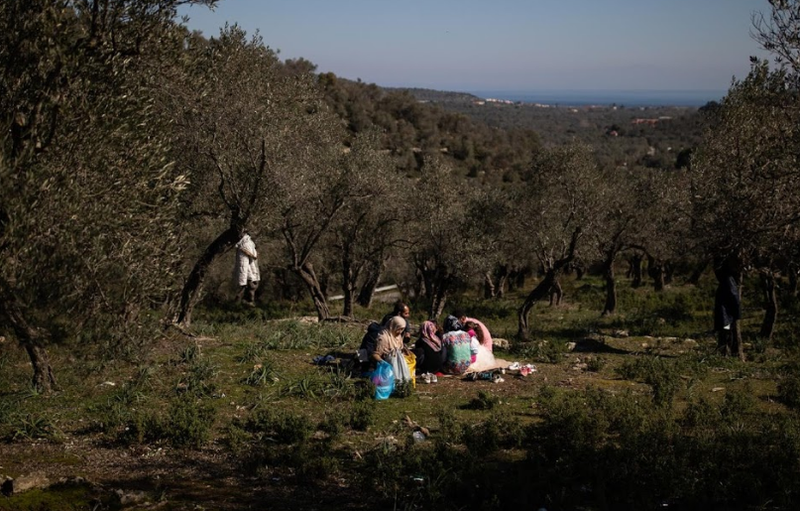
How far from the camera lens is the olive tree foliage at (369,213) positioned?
76.9 feet

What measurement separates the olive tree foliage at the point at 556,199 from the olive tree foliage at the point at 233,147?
10.2 m

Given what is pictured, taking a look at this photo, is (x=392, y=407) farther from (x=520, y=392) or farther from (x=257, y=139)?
(x=257, y=139)

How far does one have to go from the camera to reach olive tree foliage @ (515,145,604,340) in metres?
24.2

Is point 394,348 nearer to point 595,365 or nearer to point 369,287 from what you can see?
point 595,365

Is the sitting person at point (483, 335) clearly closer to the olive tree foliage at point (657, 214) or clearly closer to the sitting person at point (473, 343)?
the sitting person at point (473, 343)

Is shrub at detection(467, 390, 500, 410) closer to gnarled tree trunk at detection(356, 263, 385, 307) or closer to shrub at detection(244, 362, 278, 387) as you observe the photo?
shrub at detection(244, 362, 278, 387)

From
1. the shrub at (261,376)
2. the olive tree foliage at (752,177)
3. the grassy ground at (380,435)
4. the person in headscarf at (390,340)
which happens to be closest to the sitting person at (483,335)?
the grassy ground at (380,435)

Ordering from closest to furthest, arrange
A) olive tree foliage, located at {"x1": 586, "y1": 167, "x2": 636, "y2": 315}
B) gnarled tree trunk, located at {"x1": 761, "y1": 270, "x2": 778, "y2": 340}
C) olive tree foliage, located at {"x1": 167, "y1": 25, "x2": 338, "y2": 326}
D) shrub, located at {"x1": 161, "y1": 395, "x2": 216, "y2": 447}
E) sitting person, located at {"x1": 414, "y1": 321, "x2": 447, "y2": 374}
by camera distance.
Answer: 1. shrub, located at {"x1": 161, "y1": 395, "x2": 216, "y2": 447}
2. sitting person, located at {"x1": 414, "y1": 321, "x2": 447, "y2": 374}
3. olive tree foliage, located at {"x1": 167, "y1": 25, "x2": 338, "y2": 326}
4. gnarled tree trunk, located at {"x1": 761, "y1": 270, "x2": 778, "y2": 340}
5. olive tree foliage, located at {"x1": 586, "y1": 167, "x2": 636, "y2": 315}

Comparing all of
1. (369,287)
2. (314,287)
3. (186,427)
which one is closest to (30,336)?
(186,427)

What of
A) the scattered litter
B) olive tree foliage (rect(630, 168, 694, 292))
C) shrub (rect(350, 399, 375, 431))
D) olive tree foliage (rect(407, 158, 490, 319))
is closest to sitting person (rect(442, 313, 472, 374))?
the scattered litter

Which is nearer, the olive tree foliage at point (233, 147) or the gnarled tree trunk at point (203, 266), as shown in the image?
the olive tree foliage at point (233, 147)

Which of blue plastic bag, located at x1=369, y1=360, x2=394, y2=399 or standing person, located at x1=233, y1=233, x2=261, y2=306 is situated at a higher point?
standing person, located at x1=233, y1=233, x2=261, y2=306

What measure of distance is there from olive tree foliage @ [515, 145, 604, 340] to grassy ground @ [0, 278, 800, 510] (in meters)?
9.80

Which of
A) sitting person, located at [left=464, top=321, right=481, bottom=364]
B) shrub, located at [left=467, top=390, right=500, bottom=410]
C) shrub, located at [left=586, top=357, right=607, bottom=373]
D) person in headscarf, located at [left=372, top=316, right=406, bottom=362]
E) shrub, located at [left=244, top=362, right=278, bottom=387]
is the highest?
person in headscarf, located at [left=372, top=316, right=406, bottom=362]
